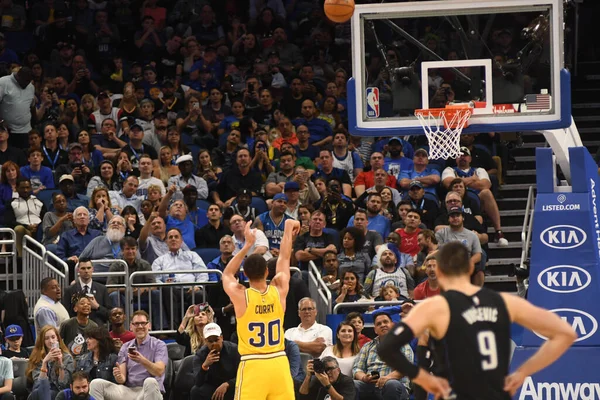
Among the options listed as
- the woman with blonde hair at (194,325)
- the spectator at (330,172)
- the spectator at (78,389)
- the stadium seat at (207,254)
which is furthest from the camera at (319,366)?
the spectator at (330,172)

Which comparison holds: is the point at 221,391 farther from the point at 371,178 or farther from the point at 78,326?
the point at 371,178

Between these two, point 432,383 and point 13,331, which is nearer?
point 432,383

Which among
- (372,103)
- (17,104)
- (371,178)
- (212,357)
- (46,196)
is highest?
(17,104)

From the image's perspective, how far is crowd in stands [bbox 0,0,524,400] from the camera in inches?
524

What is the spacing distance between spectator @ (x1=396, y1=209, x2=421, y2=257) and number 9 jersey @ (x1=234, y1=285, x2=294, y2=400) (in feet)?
17.0

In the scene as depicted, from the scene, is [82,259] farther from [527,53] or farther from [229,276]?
[527,53]

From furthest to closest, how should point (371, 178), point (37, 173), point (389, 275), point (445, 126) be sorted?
point (371, 178), point (37, 173), point (389, 275), point (445, 126)

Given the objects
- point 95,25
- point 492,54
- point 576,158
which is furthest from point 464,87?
point 95,25

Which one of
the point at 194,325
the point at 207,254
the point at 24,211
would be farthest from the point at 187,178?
the point at 194,325

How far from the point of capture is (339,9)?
12016 mm

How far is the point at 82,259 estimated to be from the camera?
14555 millimetres

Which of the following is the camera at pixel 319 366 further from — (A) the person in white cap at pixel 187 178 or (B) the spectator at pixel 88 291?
(A) the person in white cap at pixel 187 178

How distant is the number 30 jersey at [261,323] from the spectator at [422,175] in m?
6.57

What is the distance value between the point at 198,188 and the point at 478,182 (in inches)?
158
